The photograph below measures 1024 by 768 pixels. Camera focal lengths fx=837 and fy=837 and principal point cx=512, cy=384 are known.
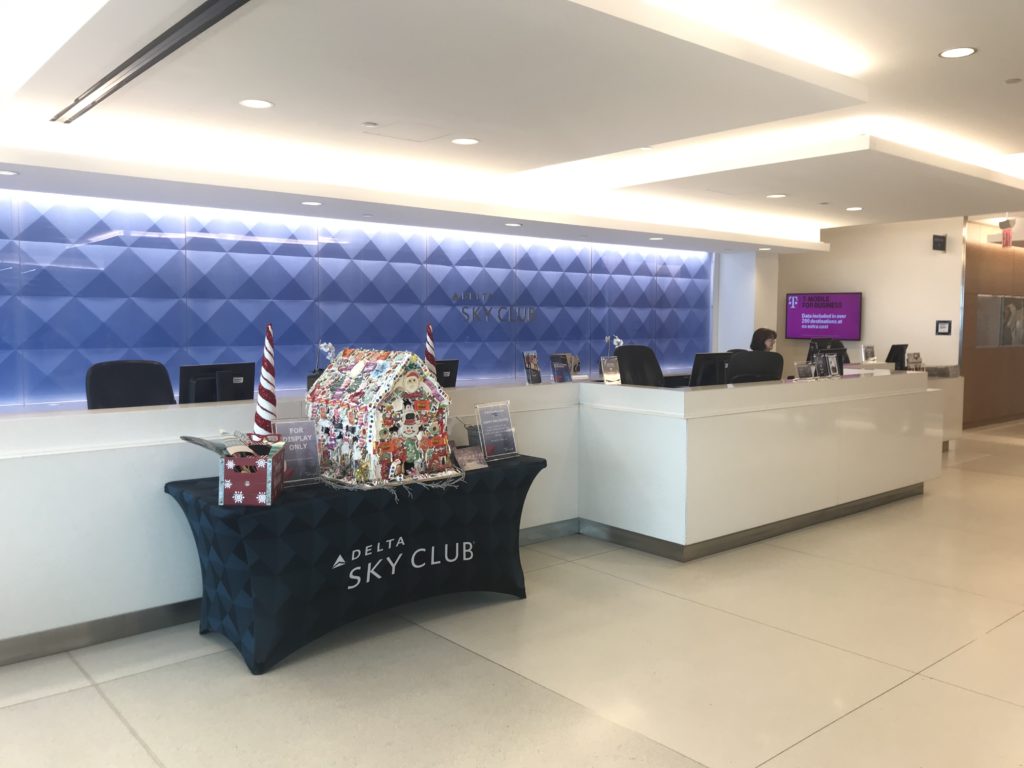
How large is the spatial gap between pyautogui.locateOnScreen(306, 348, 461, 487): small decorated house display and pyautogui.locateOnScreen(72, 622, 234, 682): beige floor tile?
975mm

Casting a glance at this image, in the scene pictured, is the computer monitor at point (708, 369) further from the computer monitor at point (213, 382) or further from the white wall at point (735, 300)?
the white wall at point (735, 300)

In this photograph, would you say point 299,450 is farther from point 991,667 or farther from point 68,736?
point 991,667

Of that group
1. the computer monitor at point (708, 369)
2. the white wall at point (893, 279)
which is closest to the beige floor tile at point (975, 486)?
the computer monitor at point (708, 369)

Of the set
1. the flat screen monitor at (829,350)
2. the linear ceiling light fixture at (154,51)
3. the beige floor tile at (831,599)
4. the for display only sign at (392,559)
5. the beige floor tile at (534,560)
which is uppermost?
the linear ceiling light fixture at (154,51)

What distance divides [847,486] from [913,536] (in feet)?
2.11

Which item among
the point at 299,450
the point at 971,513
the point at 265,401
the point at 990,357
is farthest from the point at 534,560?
the point at 990,357

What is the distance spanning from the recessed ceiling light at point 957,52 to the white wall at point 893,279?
25.8ft

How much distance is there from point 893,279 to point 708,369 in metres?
6.76

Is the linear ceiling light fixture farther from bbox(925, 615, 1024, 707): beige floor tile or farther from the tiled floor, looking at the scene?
bbox(925, 615, 1024, 707): beige floor tile

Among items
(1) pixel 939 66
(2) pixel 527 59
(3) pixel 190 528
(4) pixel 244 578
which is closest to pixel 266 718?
(4) pixel 244 578

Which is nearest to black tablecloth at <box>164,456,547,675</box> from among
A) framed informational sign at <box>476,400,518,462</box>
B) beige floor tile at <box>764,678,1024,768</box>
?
framed informational sign at <box>476,400,518,462</box>

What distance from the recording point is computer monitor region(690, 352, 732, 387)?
707 centimetres

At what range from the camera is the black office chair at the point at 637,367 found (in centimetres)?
707

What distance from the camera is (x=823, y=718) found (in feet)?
10.5
